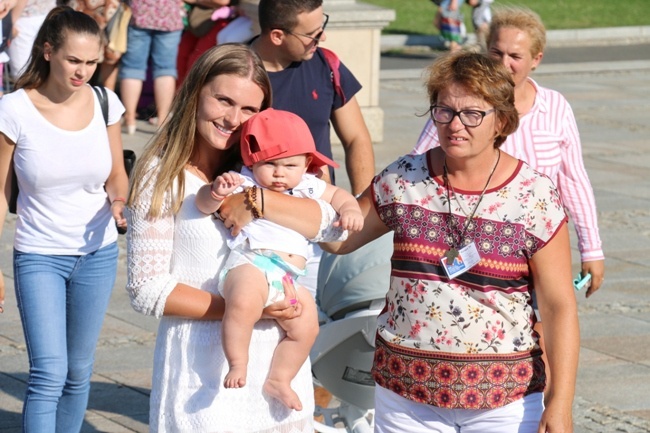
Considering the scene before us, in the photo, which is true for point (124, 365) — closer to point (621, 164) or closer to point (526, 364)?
point (526, 364)

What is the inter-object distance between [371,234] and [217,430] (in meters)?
0.83

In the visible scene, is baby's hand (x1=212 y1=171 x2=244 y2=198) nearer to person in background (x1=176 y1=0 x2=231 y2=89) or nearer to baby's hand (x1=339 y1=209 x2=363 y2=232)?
baby's hand (x1=339 y1=209 x2=363 y2=232)

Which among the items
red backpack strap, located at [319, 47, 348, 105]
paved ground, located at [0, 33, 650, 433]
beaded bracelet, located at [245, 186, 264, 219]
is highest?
red backpack strap, located at [319, 47, 348, 105]

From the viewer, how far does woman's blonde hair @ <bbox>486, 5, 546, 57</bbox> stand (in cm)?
522

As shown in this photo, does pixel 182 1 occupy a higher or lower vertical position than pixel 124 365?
higher

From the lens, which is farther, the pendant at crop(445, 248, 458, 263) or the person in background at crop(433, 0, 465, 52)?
the person in background at crop(433, 0, 465, 52)

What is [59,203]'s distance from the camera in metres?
4.67

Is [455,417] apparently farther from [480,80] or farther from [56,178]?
[56,178]

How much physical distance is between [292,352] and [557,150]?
6.43 ft

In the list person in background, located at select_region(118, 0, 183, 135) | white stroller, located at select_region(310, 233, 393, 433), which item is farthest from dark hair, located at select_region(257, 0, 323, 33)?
person in background, located at select_region(118, 0, 183, 135)

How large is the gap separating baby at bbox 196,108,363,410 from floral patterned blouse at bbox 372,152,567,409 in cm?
24

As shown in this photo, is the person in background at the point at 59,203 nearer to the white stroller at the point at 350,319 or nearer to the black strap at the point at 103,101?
the black strap at the point at 103,101

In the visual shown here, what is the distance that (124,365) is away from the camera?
650cm

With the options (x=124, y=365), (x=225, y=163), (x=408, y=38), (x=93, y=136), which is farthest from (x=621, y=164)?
(x=408, y=38)
